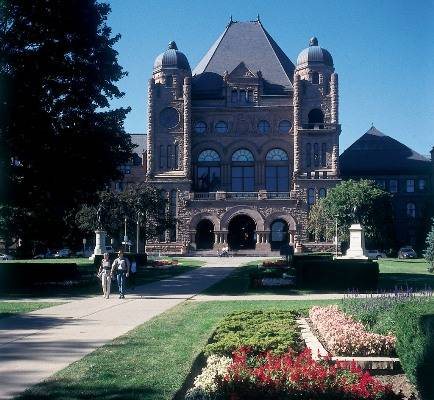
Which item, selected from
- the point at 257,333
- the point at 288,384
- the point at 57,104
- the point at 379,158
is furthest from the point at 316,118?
the point at 288,384

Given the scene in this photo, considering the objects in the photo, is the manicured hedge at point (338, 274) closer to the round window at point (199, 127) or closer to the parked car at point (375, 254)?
the parked car at point (375, 254)

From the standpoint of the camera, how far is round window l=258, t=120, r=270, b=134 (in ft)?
252

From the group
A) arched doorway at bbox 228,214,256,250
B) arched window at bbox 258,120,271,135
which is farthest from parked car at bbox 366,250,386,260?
arched window at bbox 258,120,271,135

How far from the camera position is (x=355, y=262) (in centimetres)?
2448

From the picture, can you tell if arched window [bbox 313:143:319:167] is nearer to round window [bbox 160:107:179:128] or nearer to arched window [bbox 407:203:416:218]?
round window [bbox 160:107:179:128]

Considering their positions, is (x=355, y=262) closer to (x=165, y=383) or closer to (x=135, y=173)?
(x=165, y=383)

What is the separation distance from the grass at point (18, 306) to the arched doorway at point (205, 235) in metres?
54.6

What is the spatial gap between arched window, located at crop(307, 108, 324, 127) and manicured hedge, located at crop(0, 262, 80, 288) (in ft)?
169

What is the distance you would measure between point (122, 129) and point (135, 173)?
5410 centimetres

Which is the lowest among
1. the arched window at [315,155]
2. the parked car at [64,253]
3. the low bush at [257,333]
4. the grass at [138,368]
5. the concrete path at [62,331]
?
the parked car at [64,253]

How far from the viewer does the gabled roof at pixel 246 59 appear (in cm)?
7962

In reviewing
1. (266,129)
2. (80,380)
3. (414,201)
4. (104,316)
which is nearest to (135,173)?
(266,129)

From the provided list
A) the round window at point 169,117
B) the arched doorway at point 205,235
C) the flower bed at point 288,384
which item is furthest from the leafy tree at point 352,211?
the flower bed at point 288,384

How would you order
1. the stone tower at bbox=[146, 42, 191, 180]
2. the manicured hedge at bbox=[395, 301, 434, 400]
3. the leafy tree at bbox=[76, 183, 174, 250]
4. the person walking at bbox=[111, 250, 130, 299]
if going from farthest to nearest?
the stone tower at bbox=[146, 42, 191, 180], the leafy tree at bbox=[76, 183, 174, 250], the person walking at bbox=[111, 250, 130, 299], the manicured hedge at bbox=[395, 301, 434, 400]
